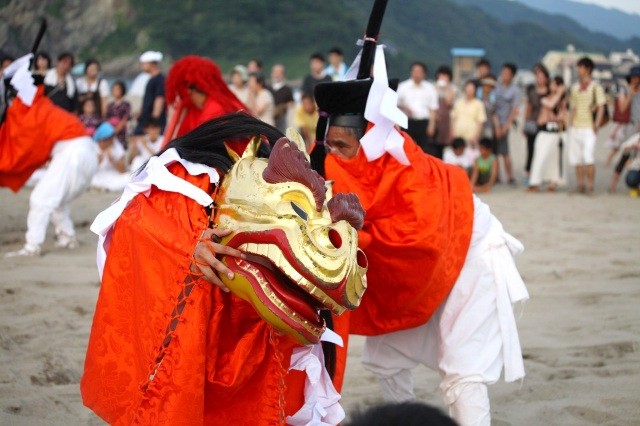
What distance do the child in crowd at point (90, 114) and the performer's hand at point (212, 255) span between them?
11.3 meters

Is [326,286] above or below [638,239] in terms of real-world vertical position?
above

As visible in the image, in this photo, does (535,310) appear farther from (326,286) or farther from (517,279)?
(326,286)

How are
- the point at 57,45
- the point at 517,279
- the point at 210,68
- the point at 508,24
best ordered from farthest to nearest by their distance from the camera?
the point at 508,24, the point at 57,45, the point at 210,68, the point at 517,279

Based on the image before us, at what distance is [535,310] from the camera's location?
6.91m

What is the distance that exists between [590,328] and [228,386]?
153 inches

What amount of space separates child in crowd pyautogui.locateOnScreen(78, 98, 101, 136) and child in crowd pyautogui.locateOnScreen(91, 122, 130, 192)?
0.09m

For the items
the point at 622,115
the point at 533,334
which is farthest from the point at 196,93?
the point at 622,115

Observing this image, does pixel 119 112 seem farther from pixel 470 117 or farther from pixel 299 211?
pixel 299 211

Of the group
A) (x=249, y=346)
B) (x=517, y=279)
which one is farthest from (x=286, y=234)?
(x=517, y=279)

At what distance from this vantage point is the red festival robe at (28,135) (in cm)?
796

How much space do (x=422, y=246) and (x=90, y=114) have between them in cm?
1099

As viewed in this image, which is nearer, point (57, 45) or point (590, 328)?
point (590, 328)

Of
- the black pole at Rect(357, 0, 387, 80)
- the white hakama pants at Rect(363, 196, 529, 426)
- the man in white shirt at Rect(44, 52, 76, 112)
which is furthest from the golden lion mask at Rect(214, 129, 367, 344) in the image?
the man in white shirt at Rect(44, 52, 76, 112)

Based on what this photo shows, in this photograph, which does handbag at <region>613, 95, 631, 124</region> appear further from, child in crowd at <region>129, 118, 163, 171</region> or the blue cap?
the blue cap
